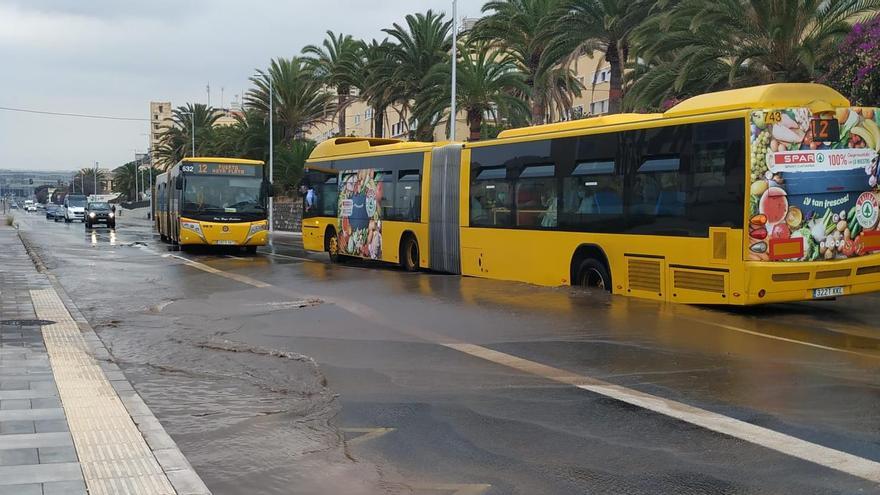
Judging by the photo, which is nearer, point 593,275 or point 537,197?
point 593,275

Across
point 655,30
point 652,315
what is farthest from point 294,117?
point 652,315

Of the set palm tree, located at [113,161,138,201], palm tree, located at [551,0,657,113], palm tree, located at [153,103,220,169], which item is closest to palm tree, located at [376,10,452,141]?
palm tree, located at [551,0,657,113]

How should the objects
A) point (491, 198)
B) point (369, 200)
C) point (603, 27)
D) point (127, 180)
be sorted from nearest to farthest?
point (491, 198), point (369, 200), point (603, 27), point (127, 180)

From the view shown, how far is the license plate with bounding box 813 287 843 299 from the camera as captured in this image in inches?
455

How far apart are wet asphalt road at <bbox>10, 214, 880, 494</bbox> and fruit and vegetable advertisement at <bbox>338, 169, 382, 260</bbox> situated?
716 cm

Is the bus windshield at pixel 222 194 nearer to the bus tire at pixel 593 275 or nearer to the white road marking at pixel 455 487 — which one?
the bus tire at pixel 593 275

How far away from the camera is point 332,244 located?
79.4 ft

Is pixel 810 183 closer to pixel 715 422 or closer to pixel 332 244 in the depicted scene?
pixel 715 422

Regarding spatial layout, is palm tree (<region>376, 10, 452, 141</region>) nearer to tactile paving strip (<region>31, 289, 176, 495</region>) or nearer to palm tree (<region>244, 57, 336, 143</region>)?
palm tree (<region>244, 57, 336, 143</region>)

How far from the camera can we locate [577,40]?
27766 millimetres

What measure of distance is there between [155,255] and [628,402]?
846 inches

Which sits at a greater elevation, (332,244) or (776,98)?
(776,98)

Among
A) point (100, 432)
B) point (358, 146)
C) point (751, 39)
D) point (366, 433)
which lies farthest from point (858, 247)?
point (358, 146)

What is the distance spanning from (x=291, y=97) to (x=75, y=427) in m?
51.5
